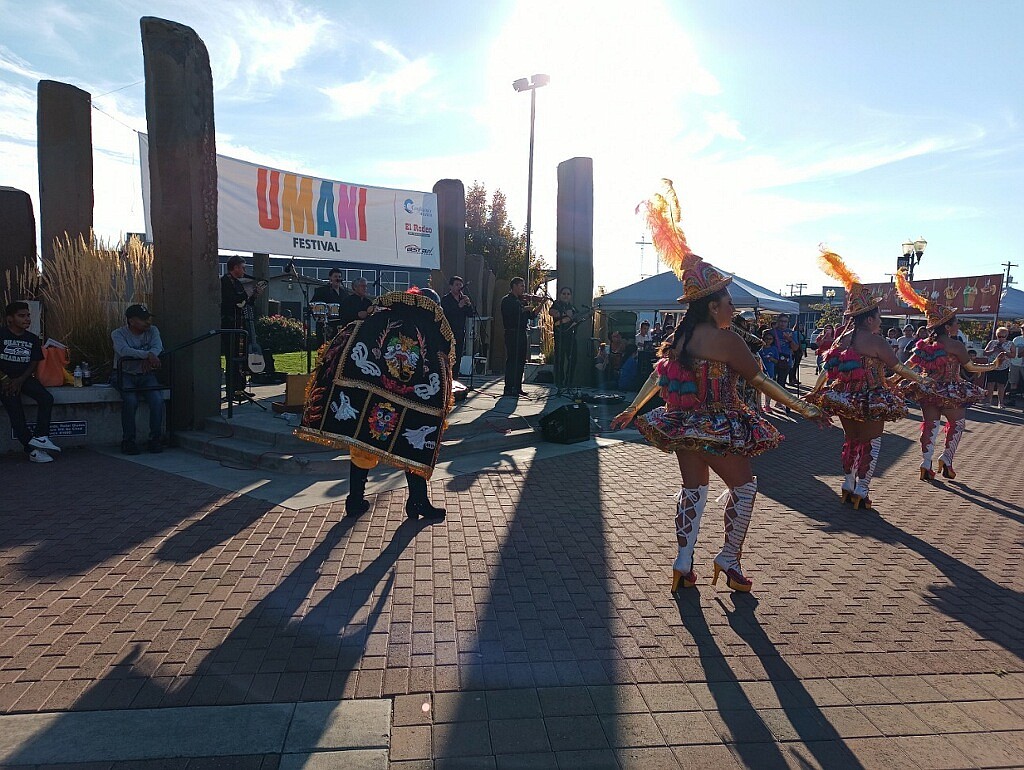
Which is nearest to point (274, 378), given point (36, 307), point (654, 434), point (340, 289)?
point (340, 289)

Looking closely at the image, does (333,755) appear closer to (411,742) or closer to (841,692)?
(411,742)

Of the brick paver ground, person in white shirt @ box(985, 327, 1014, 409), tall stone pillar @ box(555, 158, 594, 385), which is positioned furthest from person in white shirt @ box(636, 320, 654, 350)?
the brick paver ground

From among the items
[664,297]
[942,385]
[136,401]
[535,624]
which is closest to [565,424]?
[942,385]

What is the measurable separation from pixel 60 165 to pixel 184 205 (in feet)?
16.7

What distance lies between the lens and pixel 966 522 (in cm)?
629

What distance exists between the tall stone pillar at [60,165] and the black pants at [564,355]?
336 inches

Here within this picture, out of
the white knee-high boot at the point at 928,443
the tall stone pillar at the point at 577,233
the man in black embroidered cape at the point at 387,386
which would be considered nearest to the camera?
the man in black embroidered cape at the point at 387,386

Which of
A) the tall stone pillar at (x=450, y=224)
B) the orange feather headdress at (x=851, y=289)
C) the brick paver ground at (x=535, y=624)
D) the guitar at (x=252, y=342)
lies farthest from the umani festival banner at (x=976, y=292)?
the guitar at (x=252, y=342)

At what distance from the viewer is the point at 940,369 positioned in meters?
7.77

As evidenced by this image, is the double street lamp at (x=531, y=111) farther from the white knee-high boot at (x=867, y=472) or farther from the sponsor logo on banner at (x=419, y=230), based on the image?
the white knee-high boot at (x=867, y=472)

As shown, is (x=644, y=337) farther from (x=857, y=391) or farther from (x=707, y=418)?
(x=707, y=418)

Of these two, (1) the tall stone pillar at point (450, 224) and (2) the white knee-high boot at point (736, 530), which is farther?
(1) the tall stone pillar at point (450, 224)

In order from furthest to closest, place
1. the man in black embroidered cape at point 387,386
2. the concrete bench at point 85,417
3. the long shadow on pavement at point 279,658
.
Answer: the concrete bench at point 85,417 < the man in black embroidered cape at point 387,386 < the long shadow on pavement at point 279,658

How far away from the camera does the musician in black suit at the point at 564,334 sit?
12.1 metres
